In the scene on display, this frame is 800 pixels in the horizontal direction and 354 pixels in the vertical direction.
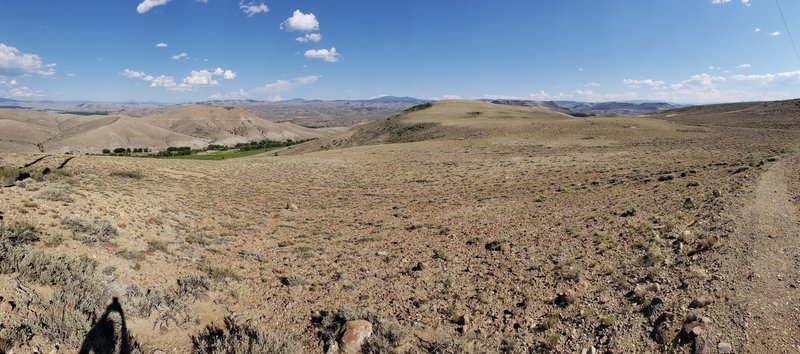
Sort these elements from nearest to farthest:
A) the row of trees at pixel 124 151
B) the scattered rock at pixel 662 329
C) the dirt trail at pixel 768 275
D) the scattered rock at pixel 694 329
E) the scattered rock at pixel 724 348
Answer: the scattered rock at pixel 724 348, the dirt trail at pixel 768 275, the scattered rock at pixel 694 329, the scattered rock at pixel 662 329, the row of trees at pixel 124 151

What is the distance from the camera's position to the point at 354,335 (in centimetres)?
880

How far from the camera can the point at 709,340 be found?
7.73m

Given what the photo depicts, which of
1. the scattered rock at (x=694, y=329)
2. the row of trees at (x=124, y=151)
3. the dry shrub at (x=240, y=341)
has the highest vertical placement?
the scattered rock at (x=694, y=329)

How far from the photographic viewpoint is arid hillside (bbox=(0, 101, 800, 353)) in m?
8.16

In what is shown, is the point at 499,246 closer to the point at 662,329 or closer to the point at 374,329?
the point at 662,329

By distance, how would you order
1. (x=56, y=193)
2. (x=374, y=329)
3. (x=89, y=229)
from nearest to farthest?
(x=374, y=329) → (x=89, y=229) → (x=56, y=193)

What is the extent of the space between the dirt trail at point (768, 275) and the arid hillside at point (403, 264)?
0.18 ft

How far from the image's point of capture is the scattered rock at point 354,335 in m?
8.53

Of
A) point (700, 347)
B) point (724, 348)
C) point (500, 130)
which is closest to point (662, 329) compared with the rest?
point (700, 347)

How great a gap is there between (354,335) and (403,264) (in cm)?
477

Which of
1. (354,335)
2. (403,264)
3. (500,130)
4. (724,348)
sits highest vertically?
(500,130)

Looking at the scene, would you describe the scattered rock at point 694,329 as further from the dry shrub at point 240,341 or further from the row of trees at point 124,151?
the row of trees at point 124,151

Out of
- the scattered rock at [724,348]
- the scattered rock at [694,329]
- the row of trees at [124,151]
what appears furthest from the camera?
the row of trees at [124,151]

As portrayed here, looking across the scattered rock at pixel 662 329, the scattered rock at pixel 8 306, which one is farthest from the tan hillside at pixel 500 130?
the scattered rock at pixel 8 306
